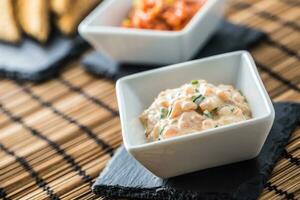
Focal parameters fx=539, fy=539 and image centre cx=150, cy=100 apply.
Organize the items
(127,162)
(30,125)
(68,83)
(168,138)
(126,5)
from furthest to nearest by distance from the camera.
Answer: (126,5) < (68,83) < (30,125) < (127,162) < (168,138)

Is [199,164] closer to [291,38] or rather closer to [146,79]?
[146,79]

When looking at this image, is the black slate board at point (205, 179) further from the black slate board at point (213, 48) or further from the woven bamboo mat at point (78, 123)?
the black slate board at point (213, 48)

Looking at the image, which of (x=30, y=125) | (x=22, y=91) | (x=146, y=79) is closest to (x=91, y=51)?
(x=22, y=91)

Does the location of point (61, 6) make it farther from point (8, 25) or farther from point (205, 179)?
point (205, 179)

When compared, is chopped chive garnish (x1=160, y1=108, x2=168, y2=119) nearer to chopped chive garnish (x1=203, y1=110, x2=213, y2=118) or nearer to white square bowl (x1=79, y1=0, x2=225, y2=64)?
chopped chive garnish (x1=203, y1=110, x2=213, y2=118)

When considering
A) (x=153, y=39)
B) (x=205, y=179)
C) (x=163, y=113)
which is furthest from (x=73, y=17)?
(x=205, y=179)
